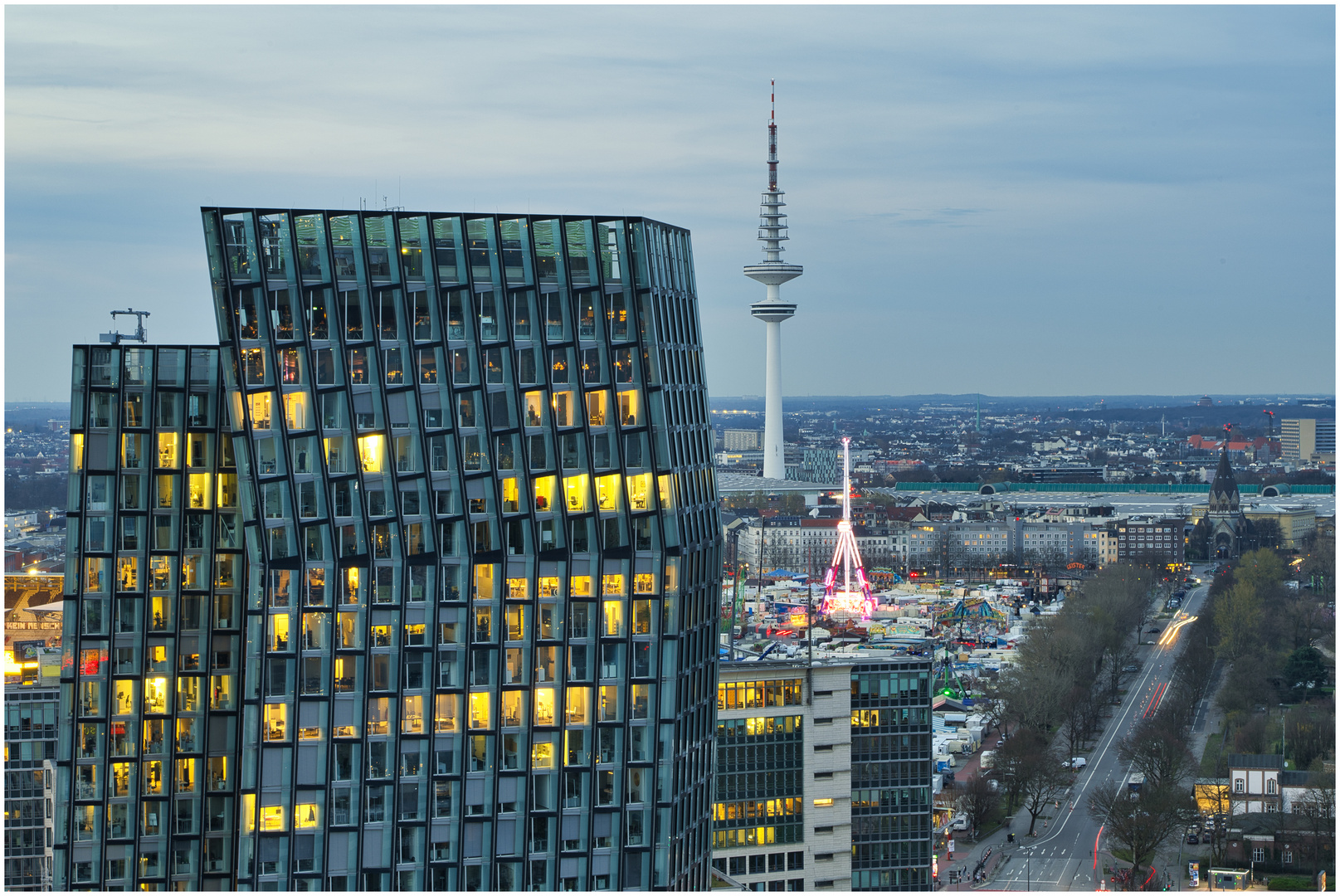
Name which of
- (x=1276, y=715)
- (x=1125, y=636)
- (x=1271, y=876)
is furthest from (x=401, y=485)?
(x=1125, y=636)

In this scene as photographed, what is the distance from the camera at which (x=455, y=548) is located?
51.5m

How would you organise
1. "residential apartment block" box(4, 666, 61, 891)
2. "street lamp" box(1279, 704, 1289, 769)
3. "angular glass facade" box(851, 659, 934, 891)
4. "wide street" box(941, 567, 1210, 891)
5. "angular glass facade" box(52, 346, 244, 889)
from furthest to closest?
"street lamp" box(1279, 704, 1289, 769), "wide street" box(941, 567, 1210, 891), "angular glass facade" box(851, 659, 934, 891), "residential apartment block" box(4, 666, 61, 891), "angular glass facade" box(52, 346, 244, 889)

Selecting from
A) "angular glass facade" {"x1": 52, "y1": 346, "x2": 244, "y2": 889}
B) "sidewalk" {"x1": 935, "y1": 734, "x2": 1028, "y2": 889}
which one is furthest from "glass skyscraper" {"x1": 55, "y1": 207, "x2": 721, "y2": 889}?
"sidewalk" {"x1": 935, "y1": 734, "x2": 1028, "y2": 889}

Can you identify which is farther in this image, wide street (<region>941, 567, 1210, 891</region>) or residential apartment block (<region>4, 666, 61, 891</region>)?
wide street (<region>941, 567, 1210, 891</region>)

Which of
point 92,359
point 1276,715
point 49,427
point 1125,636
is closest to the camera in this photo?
point 92,359

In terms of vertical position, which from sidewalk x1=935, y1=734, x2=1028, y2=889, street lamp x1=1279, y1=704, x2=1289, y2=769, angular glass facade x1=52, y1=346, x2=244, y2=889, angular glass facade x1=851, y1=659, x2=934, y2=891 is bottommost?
sidewalk x1=935, y1=734, x2=1028, y2=889

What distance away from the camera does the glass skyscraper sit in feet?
166

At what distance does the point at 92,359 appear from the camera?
181 ft

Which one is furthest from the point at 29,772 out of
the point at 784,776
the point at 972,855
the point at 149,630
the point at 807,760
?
the point at 972,855

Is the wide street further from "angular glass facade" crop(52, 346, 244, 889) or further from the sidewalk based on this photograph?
"angular glass facade" crop(52, 346, 244, 889)

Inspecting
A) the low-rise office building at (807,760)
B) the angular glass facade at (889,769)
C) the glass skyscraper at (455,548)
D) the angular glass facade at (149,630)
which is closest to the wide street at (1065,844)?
the angular glass facade at (889,769)

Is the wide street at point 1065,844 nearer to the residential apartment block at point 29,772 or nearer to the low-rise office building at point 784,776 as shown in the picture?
the low-rise office building at point 784,776

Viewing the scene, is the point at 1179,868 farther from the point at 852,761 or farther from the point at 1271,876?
the point at 852,761

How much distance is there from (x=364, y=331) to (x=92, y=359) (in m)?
9.93
